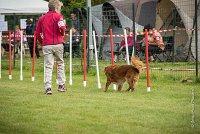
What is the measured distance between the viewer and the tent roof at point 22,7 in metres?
31.7

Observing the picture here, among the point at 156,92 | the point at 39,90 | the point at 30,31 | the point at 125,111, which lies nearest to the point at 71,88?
the point at 39,90

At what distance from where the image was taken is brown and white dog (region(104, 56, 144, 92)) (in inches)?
564

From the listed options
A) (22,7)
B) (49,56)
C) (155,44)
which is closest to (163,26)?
Answer: (155,44)

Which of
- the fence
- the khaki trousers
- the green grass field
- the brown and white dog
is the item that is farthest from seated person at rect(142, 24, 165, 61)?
the khaki trousers

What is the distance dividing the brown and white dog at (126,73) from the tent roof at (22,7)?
17.3 meters

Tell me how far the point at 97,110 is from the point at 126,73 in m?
3.43

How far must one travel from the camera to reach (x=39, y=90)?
1516 cm

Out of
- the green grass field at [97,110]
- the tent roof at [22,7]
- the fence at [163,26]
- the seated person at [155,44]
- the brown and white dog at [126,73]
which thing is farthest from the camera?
the tent roof at [22,7]

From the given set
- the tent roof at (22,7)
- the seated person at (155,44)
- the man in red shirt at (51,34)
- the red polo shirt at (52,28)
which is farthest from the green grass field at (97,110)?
the tent roof at (22,7)

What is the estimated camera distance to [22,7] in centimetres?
3198

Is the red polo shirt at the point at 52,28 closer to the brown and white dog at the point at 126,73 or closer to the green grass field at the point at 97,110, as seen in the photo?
the green grass field at the point at 97,110

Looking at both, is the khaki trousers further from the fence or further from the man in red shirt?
the fence

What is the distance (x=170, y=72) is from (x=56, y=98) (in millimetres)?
7232

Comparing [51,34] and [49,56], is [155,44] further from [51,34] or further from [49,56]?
[51,34]
